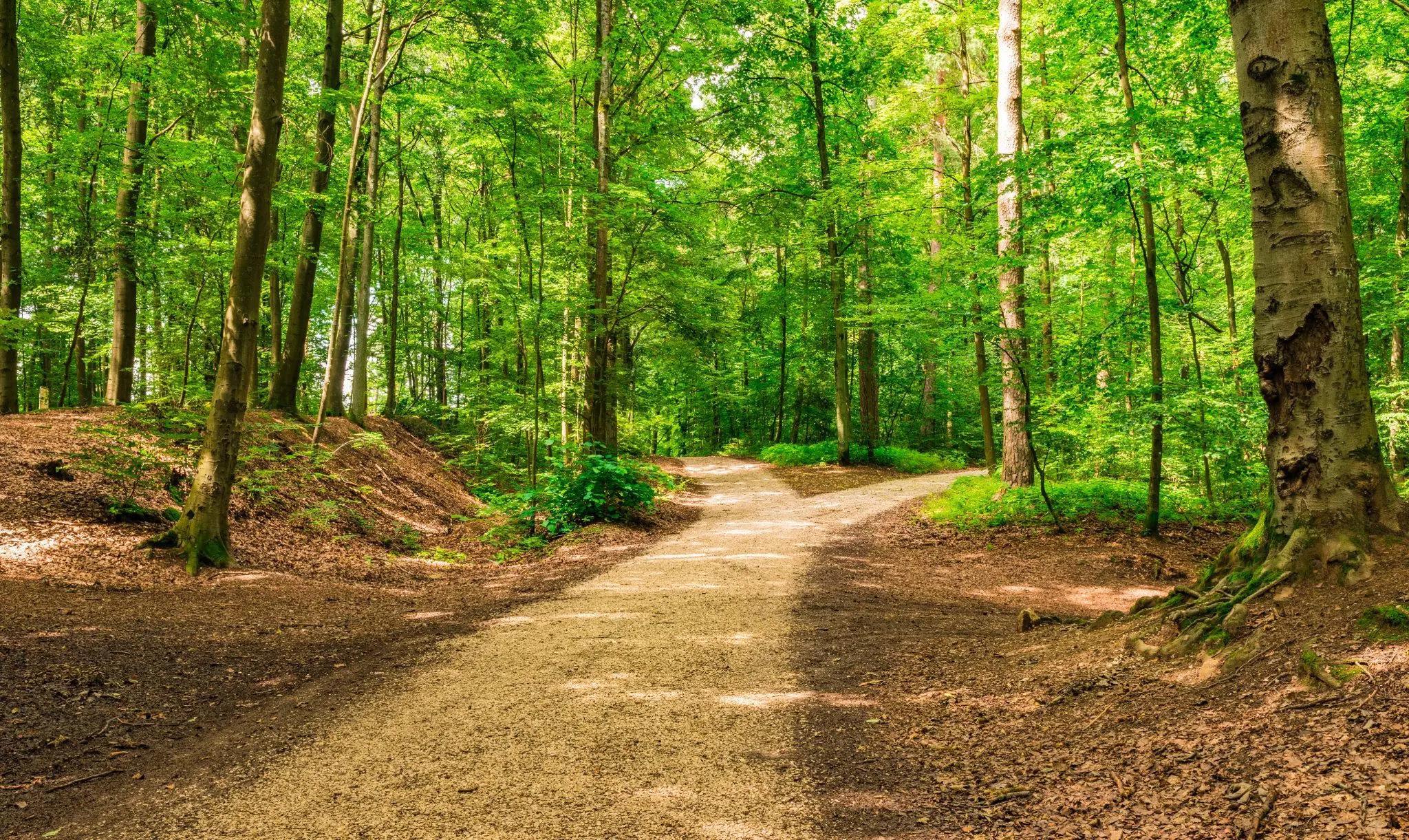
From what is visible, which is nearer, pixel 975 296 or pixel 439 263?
pixel 975 296

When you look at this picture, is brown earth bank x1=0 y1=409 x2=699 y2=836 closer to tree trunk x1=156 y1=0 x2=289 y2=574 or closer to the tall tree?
tree trunk x1=156 y1=0 x2=289 y2=574

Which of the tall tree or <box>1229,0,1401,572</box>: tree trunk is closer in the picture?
<box>1229,0,1401,572</box>: tree trunk

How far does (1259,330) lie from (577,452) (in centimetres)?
946

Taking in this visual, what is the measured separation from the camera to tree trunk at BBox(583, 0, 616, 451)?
1280cm

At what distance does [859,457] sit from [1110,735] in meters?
17.2

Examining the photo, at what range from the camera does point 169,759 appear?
3320 mm

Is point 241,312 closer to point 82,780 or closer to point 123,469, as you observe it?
point 123,469

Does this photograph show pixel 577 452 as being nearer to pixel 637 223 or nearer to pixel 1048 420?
pixel 637 223

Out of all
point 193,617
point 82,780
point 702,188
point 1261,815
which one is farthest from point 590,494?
point 702,188

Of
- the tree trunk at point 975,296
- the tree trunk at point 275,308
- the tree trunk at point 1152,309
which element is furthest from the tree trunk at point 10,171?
the tree trunk at point 1152,309

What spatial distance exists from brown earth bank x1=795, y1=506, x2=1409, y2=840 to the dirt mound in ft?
20.1

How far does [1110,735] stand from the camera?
9.73ft

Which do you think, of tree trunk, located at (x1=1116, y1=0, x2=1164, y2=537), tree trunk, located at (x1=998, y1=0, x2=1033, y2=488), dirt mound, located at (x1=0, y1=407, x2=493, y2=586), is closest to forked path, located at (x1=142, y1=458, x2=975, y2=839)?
dirt mound, located at (x1=0, y1=407, x2=493, y2=586)

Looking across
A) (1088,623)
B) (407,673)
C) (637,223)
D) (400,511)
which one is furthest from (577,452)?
(1088,623)
